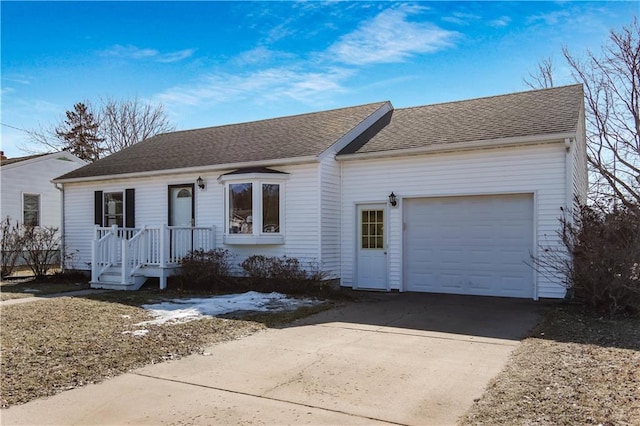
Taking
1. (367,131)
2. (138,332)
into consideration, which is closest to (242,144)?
(367,131)

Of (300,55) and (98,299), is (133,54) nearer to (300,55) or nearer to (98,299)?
(300,55)

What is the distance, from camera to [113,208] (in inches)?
609

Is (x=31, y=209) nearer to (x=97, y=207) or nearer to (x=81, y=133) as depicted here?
(x=97, y=207)

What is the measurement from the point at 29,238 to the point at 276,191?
893cm

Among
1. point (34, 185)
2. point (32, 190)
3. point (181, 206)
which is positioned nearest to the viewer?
point (181, 206)

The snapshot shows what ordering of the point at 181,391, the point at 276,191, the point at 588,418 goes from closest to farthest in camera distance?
the point at 588,418 < the point at 181,391 < the point at 276,191

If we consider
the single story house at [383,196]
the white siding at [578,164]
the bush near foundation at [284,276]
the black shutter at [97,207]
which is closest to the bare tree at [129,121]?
the black shutter at [97,207]

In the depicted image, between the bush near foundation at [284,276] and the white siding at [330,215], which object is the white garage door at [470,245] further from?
the bush near foundation at [284,276]

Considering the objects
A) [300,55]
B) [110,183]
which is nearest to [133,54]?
[110,183]

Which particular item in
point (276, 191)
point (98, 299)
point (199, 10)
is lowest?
point (98, 299)

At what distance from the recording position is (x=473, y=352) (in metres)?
5.88

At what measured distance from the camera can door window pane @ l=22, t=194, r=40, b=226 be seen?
1978 centimetres

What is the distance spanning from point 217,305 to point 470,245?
5.75 meters

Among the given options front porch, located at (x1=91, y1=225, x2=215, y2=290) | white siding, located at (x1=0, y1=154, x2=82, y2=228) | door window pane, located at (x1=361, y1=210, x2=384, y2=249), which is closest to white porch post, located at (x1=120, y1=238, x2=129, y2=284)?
front porch, located at (x1=91, y1=225, x2=215, y2=290)
